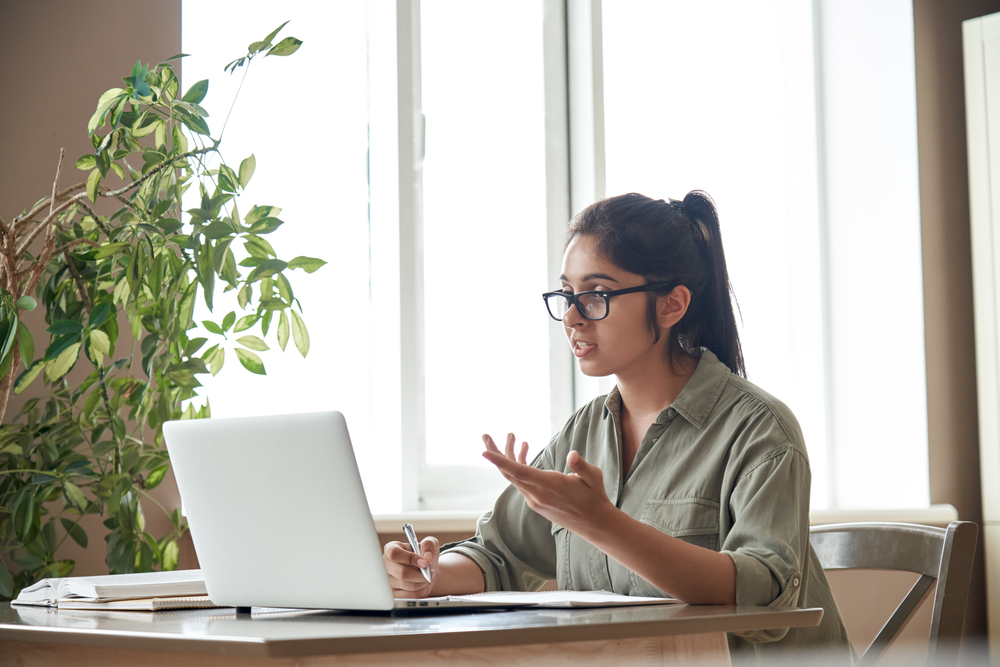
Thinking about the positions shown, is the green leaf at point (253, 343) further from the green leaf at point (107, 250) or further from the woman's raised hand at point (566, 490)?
the woman's raised hand at point (566, 490)

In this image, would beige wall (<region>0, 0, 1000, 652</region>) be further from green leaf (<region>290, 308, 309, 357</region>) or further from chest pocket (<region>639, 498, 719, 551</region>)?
chest pocket (<region>639, 498, 719, 551</region>)

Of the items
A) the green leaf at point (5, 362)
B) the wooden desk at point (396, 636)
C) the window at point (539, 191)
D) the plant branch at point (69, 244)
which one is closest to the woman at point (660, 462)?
the wooden desk at point (396, 636)

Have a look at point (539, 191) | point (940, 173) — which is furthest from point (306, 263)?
point (940, 173)

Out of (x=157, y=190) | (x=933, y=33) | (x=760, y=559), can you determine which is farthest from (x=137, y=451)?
(x=933, y=33)

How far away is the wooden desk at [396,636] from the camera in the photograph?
75cm

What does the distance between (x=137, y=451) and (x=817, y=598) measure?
1059mm

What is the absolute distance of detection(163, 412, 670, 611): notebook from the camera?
0.89m

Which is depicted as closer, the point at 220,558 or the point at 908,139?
the point at 220,558

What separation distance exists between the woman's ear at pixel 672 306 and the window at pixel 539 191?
1031 mm

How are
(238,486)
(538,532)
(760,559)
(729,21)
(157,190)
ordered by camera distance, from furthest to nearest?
(729,21), (538,532), (157,190), (760,559), (238,486)

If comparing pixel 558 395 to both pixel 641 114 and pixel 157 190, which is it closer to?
pixel 641 114

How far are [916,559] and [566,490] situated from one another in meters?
0.66

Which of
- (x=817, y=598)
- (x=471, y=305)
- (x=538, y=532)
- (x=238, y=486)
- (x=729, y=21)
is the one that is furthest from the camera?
(x=729, y=21)

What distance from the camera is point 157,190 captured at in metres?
1.46
